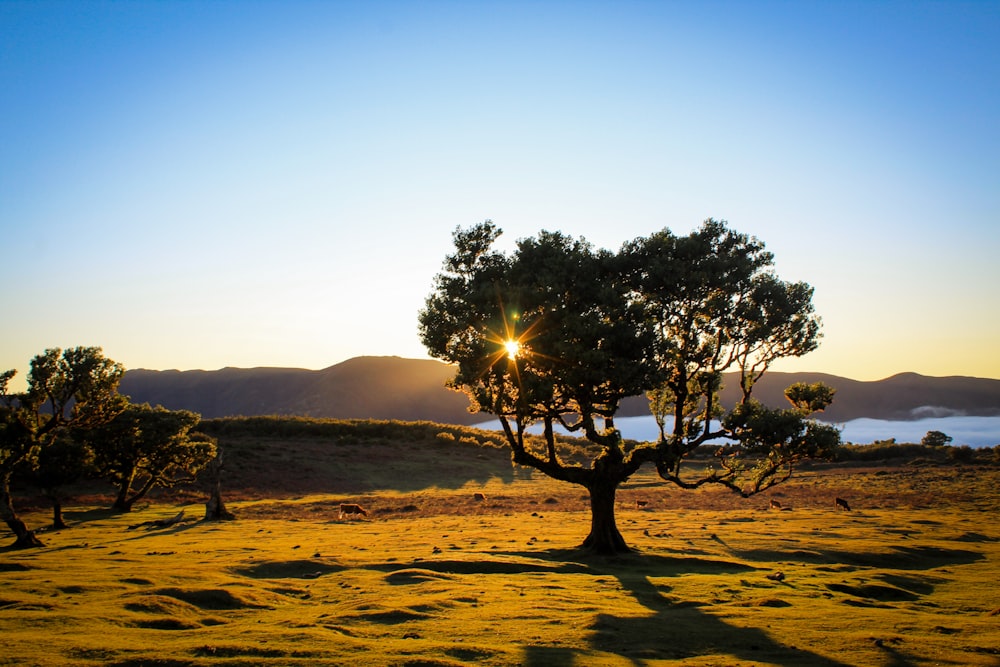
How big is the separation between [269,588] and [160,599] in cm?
389

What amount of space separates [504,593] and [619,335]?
1106 cm

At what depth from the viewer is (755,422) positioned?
1023 inches

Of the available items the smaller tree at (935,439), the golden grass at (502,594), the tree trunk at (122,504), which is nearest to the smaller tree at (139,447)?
the tree trunk at (122,504)

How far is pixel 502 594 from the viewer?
18734 mm

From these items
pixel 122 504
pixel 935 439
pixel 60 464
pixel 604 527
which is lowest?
pixel 122 504

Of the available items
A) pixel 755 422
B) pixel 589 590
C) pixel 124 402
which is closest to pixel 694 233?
pixel 755 422

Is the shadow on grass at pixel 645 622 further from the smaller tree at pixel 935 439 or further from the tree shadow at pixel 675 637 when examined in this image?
the smaller tree at pixel 935 439

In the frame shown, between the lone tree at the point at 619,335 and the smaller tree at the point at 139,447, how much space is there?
3510 cm

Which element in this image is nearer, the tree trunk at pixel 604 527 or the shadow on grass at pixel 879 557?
the shadow on grass at pixel 879 557

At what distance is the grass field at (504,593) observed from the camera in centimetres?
1248

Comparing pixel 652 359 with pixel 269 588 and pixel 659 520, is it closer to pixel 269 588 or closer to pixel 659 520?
pixel 269 588

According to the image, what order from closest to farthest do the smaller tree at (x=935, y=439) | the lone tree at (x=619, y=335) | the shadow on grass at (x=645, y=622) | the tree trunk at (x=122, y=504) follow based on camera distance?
the shadow on grass at (x=645, y=622), the lone tree at (x=619, y=335), the tree trunk at (x=122, y=504), the smaller tree at (x=935, y=439)

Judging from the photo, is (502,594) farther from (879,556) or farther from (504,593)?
(879,556)

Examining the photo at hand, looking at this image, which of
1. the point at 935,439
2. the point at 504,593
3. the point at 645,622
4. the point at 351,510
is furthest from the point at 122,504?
the point at 935,439
